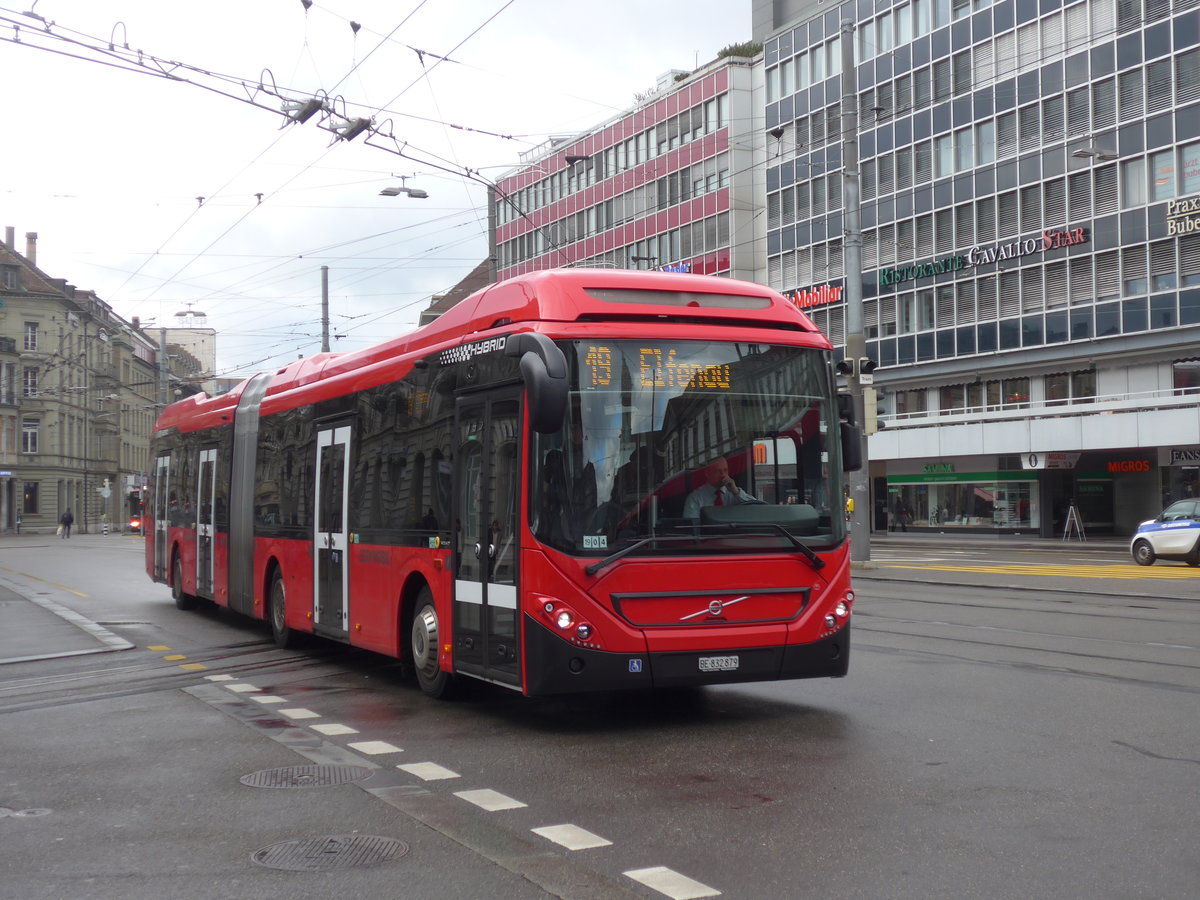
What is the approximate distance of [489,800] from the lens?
Answer: 22.3 feet

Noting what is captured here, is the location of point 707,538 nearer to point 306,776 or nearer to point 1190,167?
point 306,776

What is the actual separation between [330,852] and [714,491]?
3.70m

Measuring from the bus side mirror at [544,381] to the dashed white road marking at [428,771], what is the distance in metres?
1.98

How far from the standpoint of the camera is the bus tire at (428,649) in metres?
10.0

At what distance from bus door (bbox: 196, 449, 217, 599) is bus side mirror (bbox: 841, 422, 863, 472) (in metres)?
9.82

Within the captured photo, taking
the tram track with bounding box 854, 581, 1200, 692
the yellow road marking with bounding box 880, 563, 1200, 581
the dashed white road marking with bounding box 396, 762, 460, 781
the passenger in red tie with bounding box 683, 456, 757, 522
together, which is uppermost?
the passenger in red tie with bounding box 683, 456, 757, 522

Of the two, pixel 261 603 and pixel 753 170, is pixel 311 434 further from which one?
pixel 753 170

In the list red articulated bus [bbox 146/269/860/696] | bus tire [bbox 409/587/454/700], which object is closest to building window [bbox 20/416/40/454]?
bus tire [bbox 409/587/454/700]

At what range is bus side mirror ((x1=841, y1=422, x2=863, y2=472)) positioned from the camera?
370 inches

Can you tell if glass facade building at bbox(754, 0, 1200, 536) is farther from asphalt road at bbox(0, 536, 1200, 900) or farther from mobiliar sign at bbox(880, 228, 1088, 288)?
asphalt road at bbox(0, 536, 1200, 900)

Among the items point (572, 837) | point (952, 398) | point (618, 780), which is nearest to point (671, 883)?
point (572, 837)

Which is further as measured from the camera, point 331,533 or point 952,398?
point 952,398

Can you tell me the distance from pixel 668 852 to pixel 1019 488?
4603 centimetres

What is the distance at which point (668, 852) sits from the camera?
5.71m
